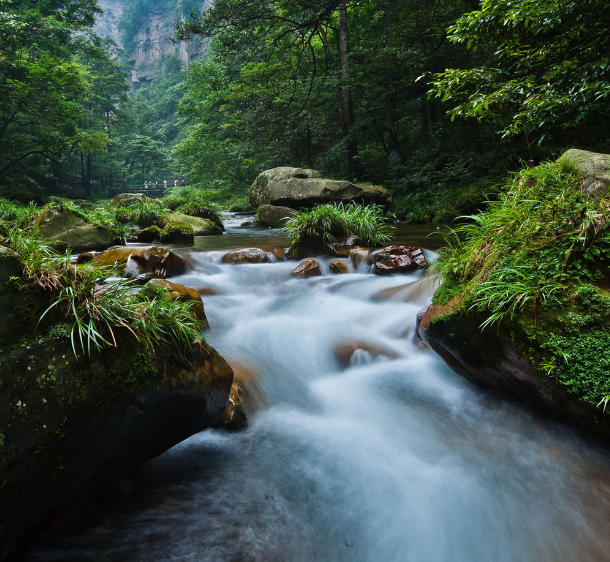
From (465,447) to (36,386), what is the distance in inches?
116

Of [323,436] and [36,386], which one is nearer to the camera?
[36,386]

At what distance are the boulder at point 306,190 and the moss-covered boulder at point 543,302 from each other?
8.12 m

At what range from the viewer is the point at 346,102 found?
15148 mm

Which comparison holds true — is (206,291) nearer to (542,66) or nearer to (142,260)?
(142,260)

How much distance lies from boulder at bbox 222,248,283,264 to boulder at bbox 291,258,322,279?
100cm

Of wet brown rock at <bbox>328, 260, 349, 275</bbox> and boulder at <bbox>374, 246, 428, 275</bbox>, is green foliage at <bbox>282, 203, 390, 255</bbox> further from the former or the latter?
A: boulder at <bbox>374, 246, 428, 275</bbox>

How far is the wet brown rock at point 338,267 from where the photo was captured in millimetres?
6633

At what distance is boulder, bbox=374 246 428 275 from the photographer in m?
6.19

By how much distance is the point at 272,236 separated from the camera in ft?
34.8

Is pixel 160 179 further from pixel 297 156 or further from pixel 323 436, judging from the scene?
pixel 323 436

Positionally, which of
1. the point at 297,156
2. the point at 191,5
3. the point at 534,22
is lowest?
the point at 297,156

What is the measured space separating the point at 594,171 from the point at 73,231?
9.30m

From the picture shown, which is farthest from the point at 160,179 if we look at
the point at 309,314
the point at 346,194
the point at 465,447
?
the point at 465,447

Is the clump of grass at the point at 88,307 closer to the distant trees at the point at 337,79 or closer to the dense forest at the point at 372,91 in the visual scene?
the dense forest at the point at 372,91
